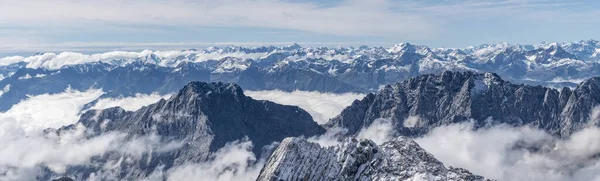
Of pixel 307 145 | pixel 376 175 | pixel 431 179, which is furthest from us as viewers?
pixel 307 145

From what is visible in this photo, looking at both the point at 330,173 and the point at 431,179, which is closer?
the point at 431,179

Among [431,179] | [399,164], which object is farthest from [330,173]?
[431,179]

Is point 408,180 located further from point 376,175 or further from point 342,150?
point 342,150

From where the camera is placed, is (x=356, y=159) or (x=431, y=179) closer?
(x=431, y=179)

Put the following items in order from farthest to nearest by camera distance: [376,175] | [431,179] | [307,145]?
[307,145] < [376,175] < [431,179]

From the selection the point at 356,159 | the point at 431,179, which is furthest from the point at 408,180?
the point at 356,159

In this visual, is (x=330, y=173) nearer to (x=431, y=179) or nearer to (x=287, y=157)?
(x=287, y=157)
